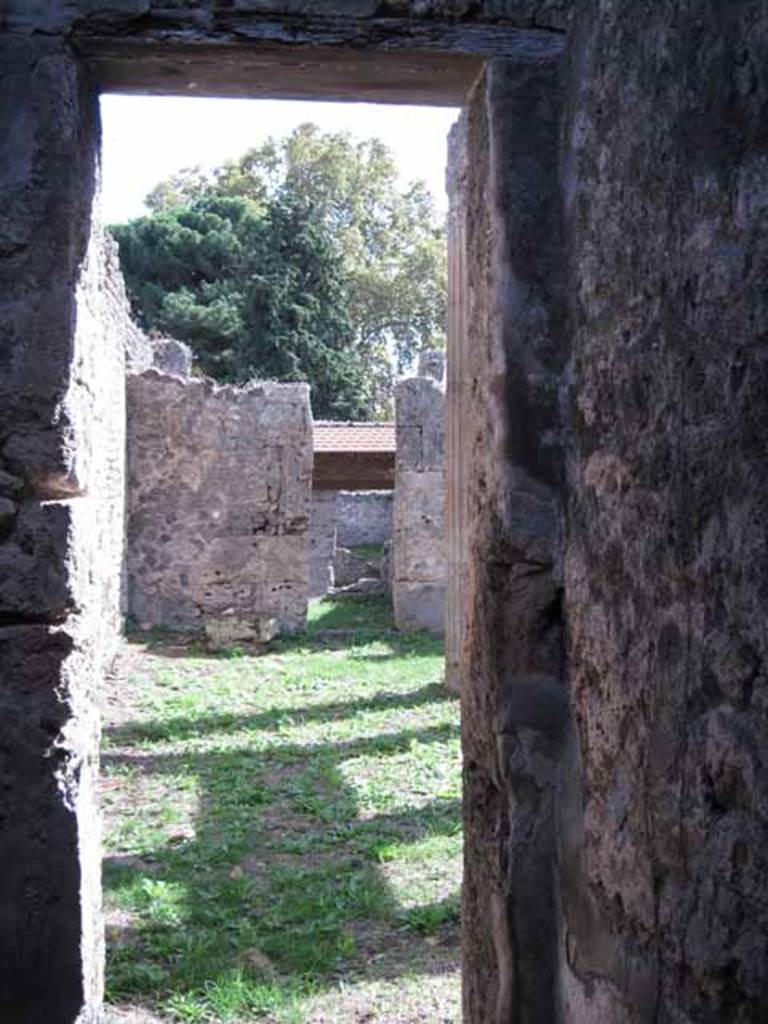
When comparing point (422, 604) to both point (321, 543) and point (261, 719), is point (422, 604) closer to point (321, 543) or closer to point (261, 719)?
point (261, 719)

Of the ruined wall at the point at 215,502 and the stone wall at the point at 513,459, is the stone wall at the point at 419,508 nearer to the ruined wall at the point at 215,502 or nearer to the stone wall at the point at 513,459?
the ruined wall at the point at 215,502

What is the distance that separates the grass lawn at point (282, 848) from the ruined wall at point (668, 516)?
5.24ft

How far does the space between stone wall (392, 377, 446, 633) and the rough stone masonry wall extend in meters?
10.5


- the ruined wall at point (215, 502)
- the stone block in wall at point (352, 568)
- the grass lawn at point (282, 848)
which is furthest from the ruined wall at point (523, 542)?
the stone block in wall at point (352, 568)

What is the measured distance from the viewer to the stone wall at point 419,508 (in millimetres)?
13055

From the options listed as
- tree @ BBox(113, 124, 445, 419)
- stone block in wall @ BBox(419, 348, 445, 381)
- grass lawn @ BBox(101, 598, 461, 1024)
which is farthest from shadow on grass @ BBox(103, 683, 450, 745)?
tree @ BBox(113, 124, 445, 419)

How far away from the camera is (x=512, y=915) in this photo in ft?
8.30

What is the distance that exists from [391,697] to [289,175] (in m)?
29.2

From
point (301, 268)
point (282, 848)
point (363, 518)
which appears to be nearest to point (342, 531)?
point (363, 518)

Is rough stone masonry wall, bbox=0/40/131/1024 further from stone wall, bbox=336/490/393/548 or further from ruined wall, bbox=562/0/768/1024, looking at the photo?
stone wall, bbox=336/490/393/548

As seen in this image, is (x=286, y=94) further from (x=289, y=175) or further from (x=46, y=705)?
(x=289, y=175)

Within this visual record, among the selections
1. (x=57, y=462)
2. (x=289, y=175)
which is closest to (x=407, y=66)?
(x=57, y=462)

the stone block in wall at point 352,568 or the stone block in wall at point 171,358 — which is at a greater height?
the stone block in wall at point 171,358

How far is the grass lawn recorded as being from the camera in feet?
12.4
